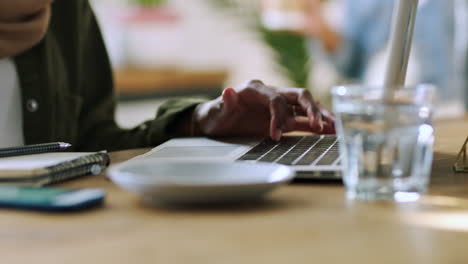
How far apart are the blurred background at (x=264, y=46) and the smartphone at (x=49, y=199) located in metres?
2.48

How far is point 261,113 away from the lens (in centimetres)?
106

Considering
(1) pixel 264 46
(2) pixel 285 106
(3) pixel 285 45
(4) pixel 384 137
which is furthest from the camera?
(1) pixel 264 46

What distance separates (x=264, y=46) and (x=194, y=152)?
2864 mm

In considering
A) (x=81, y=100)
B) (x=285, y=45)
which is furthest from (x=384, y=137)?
(x=285, y=45)

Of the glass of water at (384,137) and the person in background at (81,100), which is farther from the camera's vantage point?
the person in background at (81,100)

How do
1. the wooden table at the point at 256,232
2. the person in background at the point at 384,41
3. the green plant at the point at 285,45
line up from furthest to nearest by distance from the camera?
the green plant at the point at 285,45 → the person in background at the point at 384,41 → the wooden table at the point at 256,232

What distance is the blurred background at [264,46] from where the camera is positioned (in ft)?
9.91

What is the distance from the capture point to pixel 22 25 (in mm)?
1303

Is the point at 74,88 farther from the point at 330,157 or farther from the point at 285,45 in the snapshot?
the point at 285,45

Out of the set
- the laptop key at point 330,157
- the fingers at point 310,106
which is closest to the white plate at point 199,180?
the laptop key at point 330,157

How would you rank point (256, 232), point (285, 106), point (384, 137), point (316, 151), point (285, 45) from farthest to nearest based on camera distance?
point (285, 45) → point (285, 106) → point (316, 151) → point (384, 137) → point (256, 232)

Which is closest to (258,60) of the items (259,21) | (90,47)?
(259,21)

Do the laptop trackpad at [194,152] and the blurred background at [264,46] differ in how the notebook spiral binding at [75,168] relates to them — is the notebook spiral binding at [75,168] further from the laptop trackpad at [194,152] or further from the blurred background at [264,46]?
the blurred background at [264,46]

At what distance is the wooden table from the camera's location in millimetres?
474
